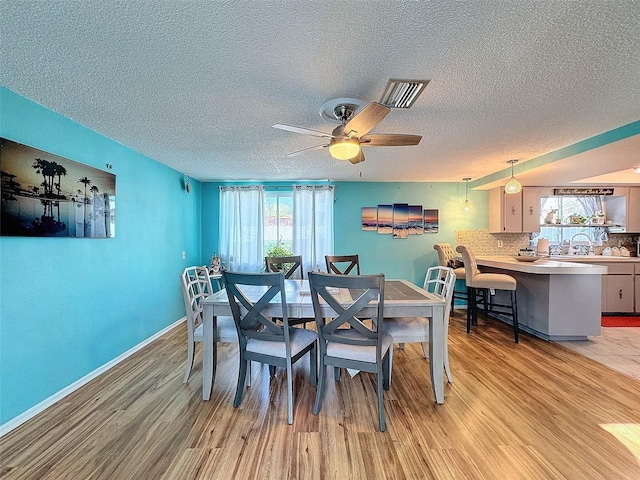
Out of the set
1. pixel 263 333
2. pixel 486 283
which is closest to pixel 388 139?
pixel 263 333

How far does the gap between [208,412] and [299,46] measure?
2379mm

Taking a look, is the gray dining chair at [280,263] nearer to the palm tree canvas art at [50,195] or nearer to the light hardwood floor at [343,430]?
the light hardwood floor at [343,430]

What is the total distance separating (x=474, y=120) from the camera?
90.3 inches

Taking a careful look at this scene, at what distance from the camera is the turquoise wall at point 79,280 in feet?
6.12

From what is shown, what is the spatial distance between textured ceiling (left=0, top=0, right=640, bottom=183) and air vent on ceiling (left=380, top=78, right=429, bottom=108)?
81mm

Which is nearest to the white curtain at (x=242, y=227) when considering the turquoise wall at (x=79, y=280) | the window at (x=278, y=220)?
the window at (x=278, y=220)

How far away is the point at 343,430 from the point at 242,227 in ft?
12.0

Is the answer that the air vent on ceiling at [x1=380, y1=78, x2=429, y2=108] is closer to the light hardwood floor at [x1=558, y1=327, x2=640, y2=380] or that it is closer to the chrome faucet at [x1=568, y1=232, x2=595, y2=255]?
the light hardwood floor at [x1=558, y1=327, x2=640, y2=380]

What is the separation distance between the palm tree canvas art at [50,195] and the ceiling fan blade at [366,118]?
2201 mm

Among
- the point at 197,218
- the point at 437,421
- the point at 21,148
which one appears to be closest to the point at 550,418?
the point at 437,421

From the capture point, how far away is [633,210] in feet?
15.1

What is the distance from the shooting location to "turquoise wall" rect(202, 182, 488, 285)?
489 cm

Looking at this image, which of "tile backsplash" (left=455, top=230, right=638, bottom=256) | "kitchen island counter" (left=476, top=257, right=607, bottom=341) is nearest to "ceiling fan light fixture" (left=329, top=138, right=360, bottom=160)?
"kitchen island counter" (left=476, top=257, right=607, bottom=341)

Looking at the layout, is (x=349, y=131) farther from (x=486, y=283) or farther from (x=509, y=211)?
(x=509, y=211)
